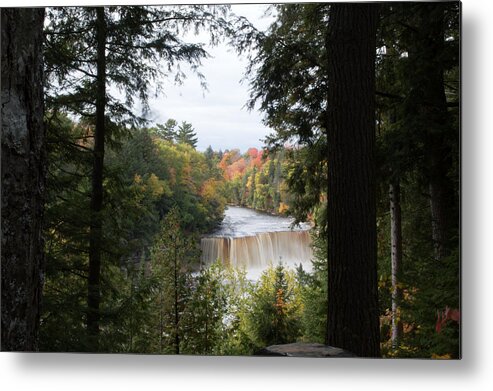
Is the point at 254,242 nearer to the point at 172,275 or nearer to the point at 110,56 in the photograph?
the point at 172,275

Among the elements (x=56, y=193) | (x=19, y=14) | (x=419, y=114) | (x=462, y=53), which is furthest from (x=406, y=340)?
(x=19, y=14)

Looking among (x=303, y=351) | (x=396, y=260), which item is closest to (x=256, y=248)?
(x=303, y=351)

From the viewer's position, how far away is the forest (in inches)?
125

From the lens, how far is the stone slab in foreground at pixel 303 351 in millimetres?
3113

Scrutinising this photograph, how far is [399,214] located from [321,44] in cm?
137

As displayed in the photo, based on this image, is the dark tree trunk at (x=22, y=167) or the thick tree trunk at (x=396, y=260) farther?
the thick tree trunk at (x=396, y=260)

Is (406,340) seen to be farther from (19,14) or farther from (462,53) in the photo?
(19,14)

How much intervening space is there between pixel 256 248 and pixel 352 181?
705 mm

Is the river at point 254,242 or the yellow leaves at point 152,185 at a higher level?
the yellow leaves at point 152,185

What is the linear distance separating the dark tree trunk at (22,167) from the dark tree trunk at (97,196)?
396 mm

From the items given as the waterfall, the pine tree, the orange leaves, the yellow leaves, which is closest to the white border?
the pine tree

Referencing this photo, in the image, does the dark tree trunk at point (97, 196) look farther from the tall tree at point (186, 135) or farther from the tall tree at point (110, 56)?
the tall tree at point (186, 135)

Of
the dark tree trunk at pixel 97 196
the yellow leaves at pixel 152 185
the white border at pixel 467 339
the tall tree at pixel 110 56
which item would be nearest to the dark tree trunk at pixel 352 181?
the white border at pixel 467 339

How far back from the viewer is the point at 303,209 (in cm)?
326
